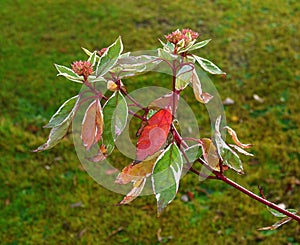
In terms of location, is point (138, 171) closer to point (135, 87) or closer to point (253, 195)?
point (253, 195)

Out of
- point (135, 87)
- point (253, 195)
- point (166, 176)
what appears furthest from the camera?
point (135, 87)

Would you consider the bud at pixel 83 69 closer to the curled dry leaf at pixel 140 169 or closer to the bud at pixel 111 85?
the bud at pixel 111 85

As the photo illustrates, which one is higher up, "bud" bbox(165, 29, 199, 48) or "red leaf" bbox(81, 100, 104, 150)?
"bud" bbox(165, 29, 199, 48)

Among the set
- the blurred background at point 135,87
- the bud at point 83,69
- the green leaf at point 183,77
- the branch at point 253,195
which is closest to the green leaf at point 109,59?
the bud at point 83,69

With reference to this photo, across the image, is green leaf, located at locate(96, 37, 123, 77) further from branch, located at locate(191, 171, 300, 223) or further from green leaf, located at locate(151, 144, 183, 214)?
branch, located at locate(191, 171, 300, 223)

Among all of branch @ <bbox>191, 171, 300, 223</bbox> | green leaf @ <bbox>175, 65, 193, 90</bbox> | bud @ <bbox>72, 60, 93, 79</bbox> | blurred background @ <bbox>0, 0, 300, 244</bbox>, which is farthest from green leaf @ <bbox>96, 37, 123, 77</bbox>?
blurred background @ <bbox>0, 0, 300, 244</bbox>

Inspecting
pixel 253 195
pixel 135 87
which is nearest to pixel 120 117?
pixel 253 195
